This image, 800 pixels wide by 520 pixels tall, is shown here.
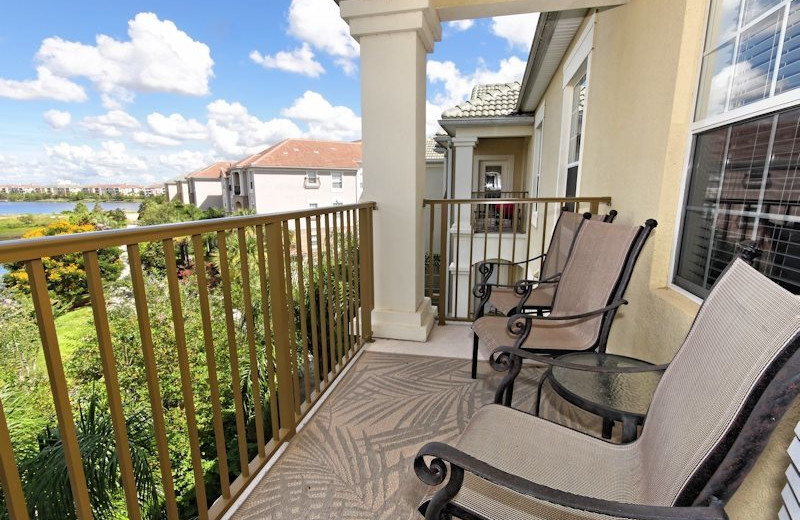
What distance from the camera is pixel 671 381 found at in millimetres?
1042

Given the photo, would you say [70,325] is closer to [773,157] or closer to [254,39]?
[773,157]

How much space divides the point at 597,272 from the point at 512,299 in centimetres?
78

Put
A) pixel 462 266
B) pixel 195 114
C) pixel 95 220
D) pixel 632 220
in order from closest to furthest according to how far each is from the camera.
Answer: pixel 632 220 < pixel 462 266 < pixel 95 220 < pixel 195 114

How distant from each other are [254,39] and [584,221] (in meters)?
43.2

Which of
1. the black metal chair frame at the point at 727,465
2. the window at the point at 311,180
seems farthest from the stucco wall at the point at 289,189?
the black metal chair frame at the point at 727,465

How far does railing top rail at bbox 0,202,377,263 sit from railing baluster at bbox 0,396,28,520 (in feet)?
1.01

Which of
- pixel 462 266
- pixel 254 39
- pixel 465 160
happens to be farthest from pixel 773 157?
pixel 254 39

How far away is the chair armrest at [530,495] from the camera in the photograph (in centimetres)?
68

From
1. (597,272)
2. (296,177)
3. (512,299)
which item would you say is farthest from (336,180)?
(597,272)

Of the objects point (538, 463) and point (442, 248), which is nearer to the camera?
point (538, 463)

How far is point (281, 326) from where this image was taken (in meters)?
1.73

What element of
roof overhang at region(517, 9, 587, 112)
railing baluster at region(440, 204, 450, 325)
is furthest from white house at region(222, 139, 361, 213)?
railing baluster at region(440, 204, 450, 325)

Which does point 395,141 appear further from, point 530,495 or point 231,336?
point 530,495

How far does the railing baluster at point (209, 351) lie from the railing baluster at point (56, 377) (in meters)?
0.40
